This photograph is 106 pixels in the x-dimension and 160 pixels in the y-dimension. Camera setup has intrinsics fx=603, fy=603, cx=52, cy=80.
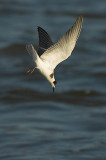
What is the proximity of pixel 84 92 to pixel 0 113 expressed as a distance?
1977 mm

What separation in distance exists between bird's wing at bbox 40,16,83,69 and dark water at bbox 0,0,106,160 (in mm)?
2351

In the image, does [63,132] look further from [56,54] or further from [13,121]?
[56,54]

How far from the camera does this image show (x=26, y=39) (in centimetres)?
1397

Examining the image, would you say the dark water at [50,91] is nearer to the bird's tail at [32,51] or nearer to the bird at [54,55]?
the bird at [54,55]

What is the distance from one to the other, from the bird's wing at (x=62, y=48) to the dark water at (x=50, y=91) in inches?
92.6

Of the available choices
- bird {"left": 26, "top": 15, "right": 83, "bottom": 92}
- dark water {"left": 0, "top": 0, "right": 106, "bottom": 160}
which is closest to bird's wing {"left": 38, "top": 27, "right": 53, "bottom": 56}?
bird {"left": 26, "top": 15, "right": 83, "bottom": 92}

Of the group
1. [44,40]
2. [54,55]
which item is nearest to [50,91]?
[44,40]

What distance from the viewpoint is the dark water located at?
8633 millimetres

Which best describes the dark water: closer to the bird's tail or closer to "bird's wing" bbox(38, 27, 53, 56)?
"bird's wing" bbox(38, 27, 53, 56)

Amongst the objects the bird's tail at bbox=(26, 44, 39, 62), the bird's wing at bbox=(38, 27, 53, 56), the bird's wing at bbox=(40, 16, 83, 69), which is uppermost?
the bird's wing at bbox=(38, 27, 53, 56)

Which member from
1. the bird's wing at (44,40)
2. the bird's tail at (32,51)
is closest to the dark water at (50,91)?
the bird's wing at (44,40)

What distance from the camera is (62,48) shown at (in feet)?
20.0

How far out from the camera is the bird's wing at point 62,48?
5883 millimetres

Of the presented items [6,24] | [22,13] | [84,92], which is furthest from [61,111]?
[22,13]
